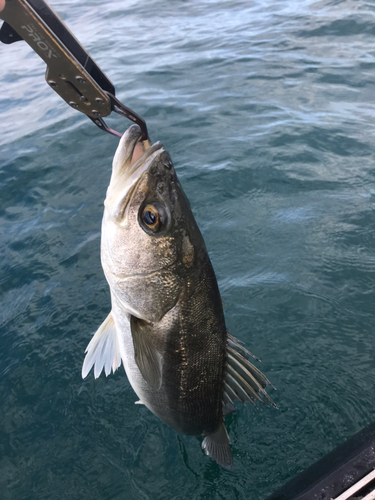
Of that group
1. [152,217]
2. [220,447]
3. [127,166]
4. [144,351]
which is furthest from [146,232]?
[220,447]

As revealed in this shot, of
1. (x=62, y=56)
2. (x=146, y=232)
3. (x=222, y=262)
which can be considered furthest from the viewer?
(x=222, y=262)

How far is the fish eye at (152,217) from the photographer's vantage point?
2324 mm

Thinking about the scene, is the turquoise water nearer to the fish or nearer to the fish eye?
the fish

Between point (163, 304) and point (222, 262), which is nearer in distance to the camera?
point (163, 304)

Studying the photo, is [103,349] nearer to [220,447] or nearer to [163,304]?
[163,304]

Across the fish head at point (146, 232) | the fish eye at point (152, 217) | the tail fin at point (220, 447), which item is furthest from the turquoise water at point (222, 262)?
the fish eye at point (152, 217)

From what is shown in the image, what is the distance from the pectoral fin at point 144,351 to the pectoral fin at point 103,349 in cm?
38

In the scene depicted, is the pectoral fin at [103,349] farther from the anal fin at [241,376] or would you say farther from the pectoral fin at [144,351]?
the anal fin at [241,376]

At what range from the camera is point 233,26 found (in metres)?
14.3

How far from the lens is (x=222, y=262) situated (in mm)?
5145

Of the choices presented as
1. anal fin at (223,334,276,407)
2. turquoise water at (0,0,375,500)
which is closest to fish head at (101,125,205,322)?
anal fin at (223,334,276,407)

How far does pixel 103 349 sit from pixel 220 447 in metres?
1.02

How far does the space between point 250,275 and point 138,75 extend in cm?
775

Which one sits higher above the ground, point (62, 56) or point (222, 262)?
point (62, 56)
